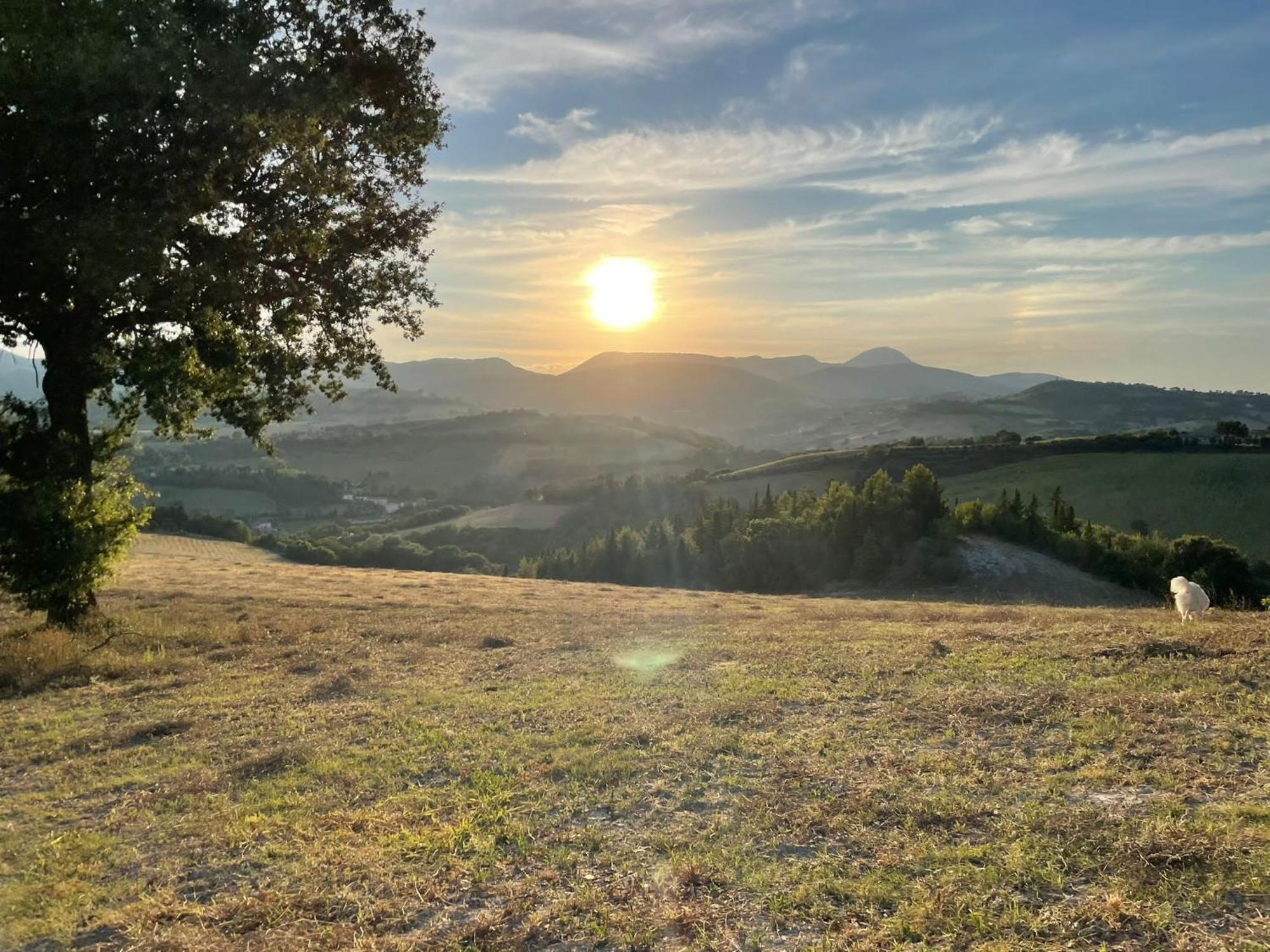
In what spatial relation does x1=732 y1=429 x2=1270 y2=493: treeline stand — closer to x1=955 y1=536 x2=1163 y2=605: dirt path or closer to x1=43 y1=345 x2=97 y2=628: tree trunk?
x1=955 y1=536 x2=1163 y2=605: dirt path

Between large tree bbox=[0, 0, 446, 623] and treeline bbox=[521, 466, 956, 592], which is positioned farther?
treeline bbox=[521, 466, 956, 592]

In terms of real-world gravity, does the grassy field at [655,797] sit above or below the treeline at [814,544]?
above

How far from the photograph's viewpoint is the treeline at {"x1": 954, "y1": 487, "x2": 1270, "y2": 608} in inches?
1668

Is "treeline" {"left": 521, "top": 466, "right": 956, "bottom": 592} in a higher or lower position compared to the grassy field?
lower

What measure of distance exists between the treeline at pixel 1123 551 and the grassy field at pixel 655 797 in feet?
104

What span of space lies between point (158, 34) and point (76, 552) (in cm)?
940

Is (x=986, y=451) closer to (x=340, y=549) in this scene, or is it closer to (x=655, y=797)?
(x=340, y=549)

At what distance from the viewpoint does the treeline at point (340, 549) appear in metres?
78.1

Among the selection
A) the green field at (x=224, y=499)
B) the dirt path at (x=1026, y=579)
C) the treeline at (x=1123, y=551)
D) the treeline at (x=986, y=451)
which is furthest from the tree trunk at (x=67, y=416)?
the green field at (x=224, y=499)

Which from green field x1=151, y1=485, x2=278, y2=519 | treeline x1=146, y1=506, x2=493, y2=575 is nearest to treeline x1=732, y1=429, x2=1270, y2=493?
treeline x1=146, y1=506, x2=493, y2=575

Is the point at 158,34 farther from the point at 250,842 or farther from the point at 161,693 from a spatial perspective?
the point at 250,842

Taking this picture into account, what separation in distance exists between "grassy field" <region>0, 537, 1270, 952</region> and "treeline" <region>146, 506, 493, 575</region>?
66.0 meters

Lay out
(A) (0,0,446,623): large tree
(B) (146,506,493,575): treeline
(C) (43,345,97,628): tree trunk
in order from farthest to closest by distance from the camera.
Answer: (B) (146,506,493,575): treeline < (C) (43,345,97,628): tree trunk < (A) (0,0,446,623): large tree

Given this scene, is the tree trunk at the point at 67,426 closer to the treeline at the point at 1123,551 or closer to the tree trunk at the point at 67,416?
the tree trunk at the point at 67,416
